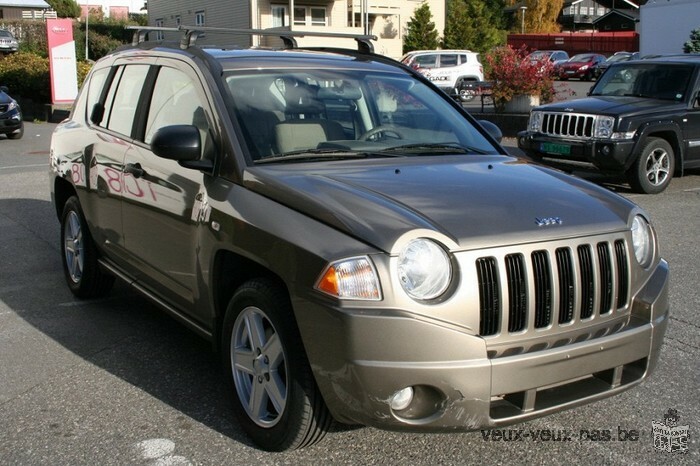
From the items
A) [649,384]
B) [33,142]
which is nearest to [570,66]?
[33,142]

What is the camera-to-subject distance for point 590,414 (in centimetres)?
413

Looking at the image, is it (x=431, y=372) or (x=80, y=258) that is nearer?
(x=431, y=372)

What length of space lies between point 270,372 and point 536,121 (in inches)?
356

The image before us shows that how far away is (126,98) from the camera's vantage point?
5.39 m

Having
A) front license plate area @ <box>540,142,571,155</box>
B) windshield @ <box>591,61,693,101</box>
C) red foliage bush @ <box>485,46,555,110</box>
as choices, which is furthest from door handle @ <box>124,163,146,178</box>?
red foliage bush @ <box>485,46,555,110</box>

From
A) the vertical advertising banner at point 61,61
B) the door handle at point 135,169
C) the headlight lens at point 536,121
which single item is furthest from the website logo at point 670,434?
the vertical advertising banner at point 61,61

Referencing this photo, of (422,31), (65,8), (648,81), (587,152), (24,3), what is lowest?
(587,152)

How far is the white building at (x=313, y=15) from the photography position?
153 ft

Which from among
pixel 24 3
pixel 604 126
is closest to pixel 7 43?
pixel 24 3

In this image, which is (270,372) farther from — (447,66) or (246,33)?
(447,66)

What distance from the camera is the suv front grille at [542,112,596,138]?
439 inches

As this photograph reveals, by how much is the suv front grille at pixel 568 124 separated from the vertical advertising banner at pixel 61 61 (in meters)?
16.5

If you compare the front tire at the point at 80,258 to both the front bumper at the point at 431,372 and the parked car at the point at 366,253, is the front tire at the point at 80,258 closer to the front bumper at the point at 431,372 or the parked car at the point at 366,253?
the parked car at the point at 366,253

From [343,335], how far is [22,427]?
6.14 feet
